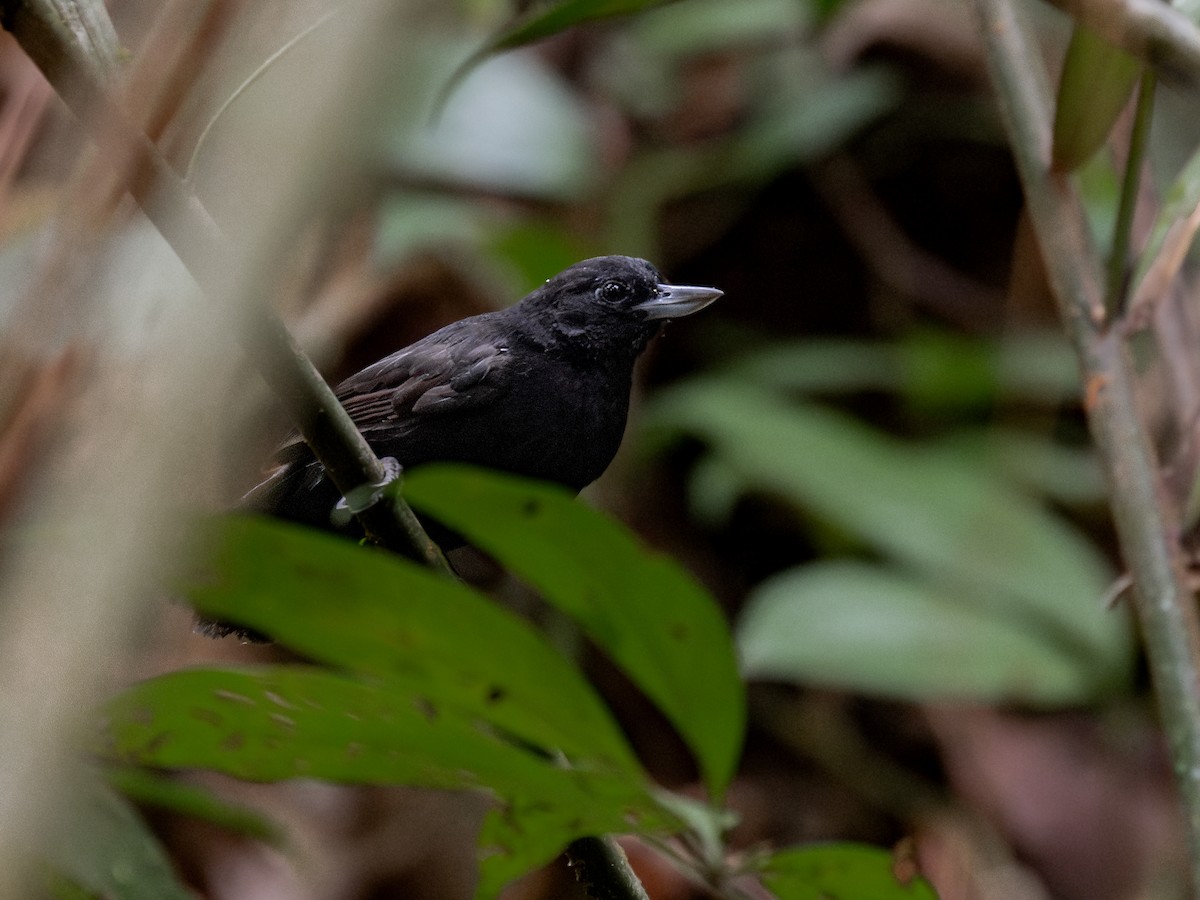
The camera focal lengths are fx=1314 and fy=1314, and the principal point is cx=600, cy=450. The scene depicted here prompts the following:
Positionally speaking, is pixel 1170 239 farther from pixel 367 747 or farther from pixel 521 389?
pixel 367 747

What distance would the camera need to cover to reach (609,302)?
2.83 m

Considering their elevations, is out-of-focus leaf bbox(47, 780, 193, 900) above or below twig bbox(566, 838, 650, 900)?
above

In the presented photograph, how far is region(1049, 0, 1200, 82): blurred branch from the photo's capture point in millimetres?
1462

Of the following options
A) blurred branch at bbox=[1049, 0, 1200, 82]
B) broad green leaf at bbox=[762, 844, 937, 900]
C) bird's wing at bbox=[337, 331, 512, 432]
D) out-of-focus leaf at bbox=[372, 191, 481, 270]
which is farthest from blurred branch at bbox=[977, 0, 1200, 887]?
out-of-focus leaf at bbox=[372, 191, 481, 270]

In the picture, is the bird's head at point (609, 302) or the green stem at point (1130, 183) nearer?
the green stem at point (1130, 183)

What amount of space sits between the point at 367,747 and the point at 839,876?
1.59 feet

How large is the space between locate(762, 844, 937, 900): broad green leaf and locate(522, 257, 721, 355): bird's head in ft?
5.28

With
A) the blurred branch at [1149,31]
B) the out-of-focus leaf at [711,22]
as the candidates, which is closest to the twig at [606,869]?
the blurred branch at [1149,31]

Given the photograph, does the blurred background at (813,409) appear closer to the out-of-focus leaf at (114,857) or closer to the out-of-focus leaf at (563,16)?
the out-of-focus leaf at (563,16)

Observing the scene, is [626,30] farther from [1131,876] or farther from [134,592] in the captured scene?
[134,592]

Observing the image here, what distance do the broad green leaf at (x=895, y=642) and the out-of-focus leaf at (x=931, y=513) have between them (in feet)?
0.30

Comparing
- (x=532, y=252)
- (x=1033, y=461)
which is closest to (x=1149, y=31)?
(x=532, y=252)

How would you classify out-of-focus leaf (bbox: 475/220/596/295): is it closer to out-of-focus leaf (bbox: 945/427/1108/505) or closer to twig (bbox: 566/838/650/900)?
out-of-focus leaf (bbox: 945/427/1108/505)

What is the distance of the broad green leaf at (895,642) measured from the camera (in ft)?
12.2
